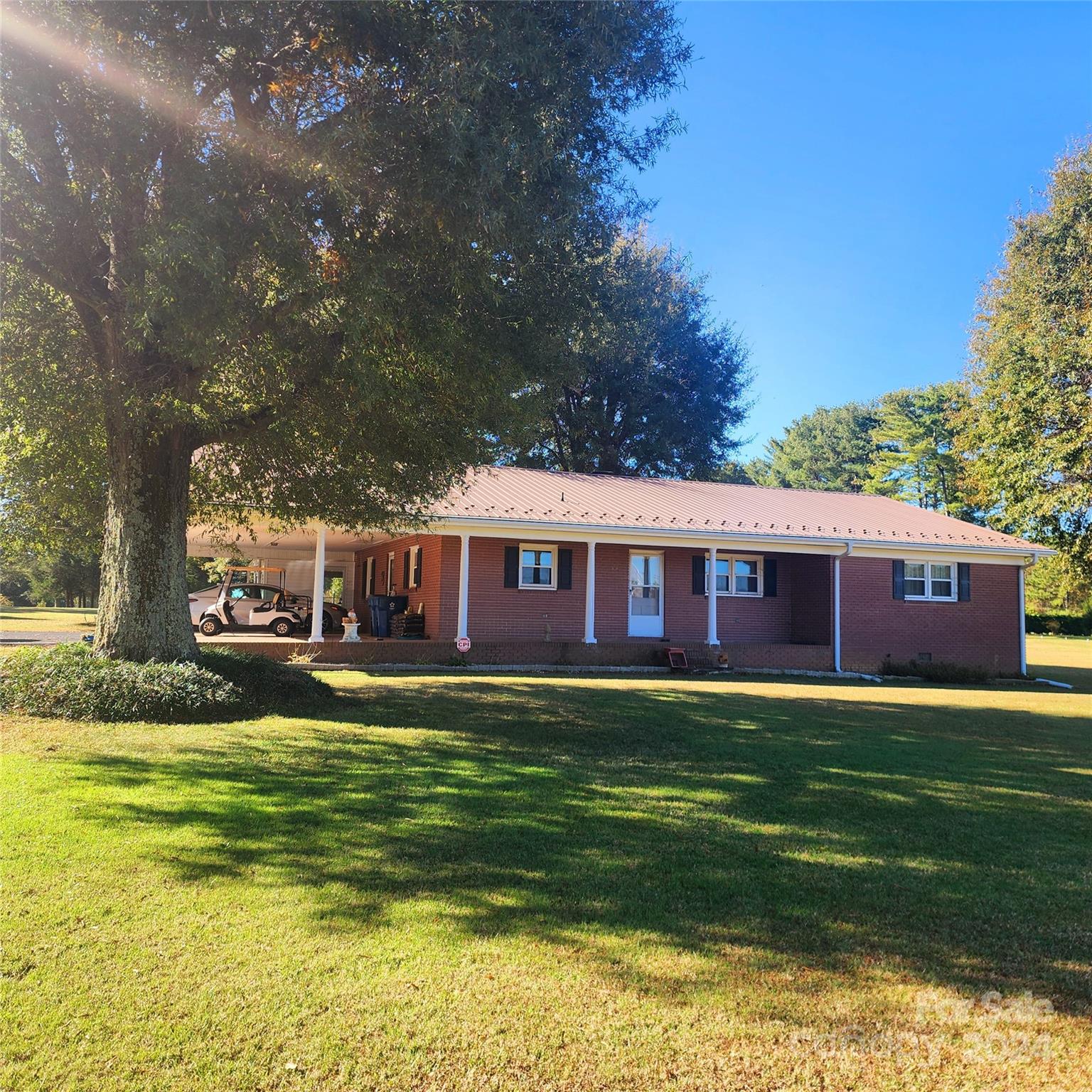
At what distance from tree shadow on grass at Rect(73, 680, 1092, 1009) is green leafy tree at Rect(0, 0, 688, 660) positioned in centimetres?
398

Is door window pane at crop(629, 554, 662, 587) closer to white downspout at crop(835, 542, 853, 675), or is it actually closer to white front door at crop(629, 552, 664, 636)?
white front door at crop(629, 552, 664, 636)

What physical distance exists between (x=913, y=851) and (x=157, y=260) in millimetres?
7788

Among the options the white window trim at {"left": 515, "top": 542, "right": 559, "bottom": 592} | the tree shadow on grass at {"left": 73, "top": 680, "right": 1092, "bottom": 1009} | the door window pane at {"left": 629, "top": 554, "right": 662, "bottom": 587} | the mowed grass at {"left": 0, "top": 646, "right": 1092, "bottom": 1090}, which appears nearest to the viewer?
the mowed grass at {"left": 0, "top": 646, "right": 1092, "bottom": 1090}

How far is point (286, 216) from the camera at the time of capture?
27.2 ft

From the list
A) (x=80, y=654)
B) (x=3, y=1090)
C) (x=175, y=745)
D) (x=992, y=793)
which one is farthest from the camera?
(x=80, y=654)

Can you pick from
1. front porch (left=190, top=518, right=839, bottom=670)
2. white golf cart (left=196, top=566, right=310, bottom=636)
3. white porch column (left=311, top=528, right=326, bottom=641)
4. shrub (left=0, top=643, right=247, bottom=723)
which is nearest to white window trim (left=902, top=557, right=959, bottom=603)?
front porch (left=190, top=518, right=839, bottom=670)

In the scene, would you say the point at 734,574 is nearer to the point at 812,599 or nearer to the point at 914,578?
the point at 812,599

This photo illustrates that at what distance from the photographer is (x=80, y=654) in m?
10.1

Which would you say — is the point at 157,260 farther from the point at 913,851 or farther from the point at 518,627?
the point at 518,627

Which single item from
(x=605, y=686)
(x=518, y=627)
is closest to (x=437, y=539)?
(x=518, y=627)

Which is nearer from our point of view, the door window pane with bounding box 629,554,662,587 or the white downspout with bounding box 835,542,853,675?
the white downspout with bounding box 835,542,853,675

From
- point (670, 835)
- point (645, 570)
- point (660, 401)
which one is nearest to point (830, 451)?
point (660, 401)

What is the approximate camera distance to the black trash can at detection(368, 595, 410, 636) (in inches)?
803

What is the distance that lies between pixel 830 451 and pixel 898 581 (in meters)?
43.2
